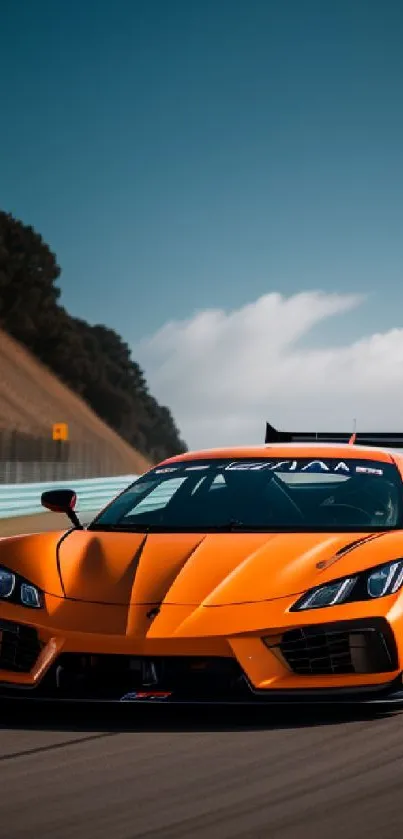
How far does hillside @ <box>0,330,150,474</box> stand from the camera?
77.6 m

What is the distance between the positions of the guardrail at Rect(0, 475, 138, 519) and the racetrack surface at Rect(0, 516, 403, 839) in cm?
2147

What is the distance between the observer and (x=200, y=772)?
4648 mm

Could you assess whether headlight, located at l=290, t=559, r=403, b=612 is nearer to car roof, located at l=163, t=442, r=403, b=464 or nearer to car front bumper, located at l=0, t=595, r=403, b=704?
car front bumper, located at l=0, t=595, r=403, b=704

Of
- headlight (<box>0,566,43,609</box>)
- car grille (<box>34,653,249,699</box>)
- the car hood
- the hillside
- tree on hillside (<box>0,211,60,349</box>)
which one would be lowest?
car grille (<box>34,653,249,699</box>)

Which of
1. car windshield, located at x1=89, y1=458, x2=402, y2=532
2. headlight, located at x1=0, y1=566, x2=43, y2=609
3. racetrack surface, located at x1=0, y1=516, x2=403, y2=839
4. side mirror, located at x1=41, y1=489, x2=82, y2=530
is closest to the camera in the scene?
racetrack surface, located at x1=0, y1=516, x2=403, y2=839

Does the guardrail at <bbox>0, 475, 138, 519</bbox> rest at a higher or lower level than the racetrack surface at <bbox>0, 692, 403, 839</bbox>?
higher

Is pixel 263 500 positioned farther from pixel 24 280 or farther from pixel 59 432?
pixel 24 280

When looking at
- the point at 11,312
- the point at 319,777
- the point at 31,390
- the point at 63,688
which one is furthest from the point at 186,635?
the point at 11,312

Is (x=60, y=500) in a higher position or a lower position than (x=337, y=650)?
higher

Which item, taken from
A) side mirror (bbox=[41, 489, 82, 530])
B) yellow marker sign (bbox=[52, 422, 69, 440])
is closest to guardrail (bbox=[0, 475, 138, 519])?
side mirror (bbox=[41, 489, 82, 530])

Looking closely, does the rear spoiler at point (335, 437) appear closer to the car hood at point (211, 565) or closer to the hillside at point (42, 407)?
the car hood at point (211, 565)

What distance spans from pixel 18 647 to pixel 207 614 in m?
0.80

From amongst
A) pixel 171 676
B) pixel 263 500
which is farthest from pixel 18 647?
pixel 263 500

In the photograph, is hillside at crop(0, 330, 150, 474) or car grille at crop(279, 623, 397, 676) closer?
car grille at crop(279, 623, 397, 676)
